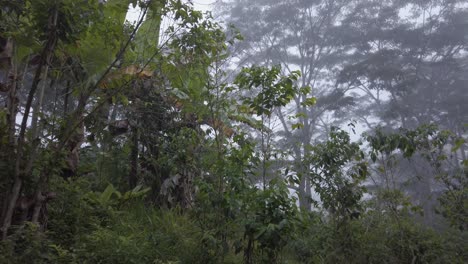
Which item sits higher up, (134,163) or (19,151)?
(134,163)

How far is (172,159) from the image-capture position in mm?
4812

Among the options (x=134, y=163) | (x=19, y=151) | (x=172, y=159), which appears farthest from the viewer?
(x=134, y=163)

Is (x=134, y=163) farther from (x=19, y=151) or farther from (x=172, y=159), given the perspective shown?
(x=19, y=151)

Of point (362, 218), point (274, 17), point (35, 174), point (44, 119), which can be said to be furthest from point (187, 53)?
point (274, 17)

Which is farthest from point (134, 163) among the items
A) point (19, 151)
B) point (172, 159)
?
point (19, 151)

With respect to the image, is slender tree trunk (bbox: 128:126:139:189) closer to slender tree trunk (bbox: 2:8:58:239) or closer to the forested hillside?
the forested hillside

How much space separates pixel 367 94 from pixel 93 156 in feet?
56.7

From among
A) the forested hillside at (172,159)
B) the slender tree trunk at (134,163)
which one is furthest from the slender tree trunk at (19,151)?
the slender tree trunk at (134,163)

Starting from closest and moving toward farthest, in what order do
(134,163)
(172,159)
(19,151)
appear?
(19,151) → (172,159) → (134,163)

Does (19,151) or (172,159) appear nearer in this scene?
(19,151)

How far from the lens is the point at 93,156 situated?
239 inches

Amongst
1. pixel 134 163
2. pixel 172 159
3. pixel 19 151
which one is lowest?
pixel 19 151

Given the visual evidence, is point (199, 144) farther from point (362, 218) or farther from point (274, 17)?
point (274, 17)

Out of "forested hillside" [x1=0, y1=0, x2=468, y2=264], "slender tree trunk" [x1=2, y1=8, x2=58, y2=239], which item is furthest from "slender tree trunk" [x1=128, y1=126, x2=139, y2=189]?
"slender tree trunk" [x1=2, y1=8, x2=58, y2=239]
